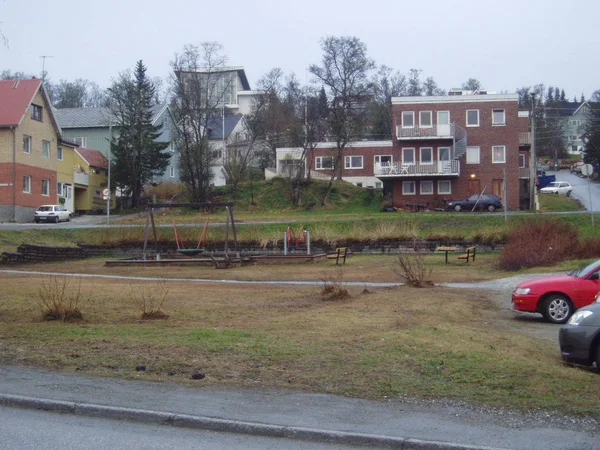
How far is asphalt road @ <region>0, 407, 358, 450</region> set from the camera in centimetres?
695

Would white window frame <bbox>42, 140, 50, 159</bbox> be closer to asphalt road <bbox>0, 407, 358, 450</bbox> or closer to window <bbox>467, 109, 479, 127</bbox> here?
window <bbox>467, 109, 479, 127</bbox>

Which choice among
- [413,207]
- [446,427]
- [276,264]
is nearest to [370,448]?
[446,427]

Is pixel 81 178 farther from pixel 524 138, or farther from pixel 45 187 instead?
pixel 524 138

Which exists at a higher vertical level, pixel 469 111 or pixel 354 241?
pixel 469 111

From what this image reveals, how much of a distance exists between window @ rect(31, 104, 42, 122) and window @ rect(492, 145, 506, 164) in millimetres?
39645

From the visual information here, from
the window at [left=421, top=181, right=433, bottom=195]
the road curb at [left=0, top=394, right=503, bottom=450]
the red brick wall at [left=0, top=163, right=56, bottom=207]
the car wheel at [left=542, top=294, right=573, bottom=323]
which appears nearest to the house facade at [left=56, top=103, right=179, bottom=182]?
the red brick wall at [left=0, top=163, right=56, bottom=207]

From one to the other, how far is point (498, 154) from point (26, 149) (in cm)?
4073

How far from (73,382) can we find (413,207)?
5435 cm

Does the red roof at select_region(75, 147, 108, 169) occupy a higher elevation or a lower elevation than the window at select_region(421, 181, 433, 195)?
higher

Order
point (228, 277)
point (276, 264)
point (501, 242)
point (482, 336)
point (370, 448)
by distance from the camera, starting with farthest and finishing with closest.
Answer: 1. point (501, 242)
2. point (276, 264)
3. point (228, 277)
4. point (482, 336)
5. point (370, 448)

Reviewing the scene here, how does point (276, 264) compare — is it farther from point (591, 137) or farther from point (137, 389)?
point (591, 137)

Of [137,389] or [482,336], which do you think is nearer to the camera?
[137,389]

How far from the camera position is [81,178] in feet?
227

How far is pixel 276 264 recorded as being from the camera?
34.3 meters
